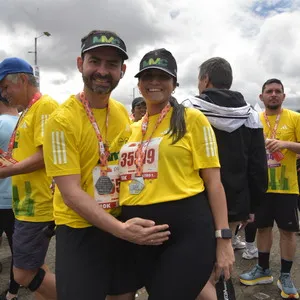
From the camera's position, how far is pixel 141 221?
1.64m

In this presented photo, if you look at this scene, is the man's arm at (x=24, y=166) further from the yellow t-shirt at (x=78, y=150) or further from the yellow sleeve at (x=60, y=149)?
the yellow sleeve at (x=60, y=149)

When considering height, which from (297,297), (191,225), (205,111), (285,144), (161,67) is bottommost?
(297,297)

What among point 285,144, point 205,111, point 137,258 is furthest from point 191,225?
point 285,144

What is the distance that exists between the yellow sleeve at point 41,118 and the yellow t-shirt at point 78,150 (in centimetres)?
67

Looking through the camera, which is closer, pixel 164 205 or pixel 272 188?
pixel 164 205

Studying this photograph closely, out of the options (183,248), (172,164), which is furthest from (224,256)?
(172,164)

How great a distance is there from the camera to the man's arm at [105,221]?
5.37 feet

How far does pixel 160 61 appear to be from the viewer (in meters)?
1.88

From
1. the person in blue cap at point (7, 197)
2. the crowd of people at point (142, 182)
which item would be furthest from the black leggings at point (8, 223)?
the crowd of people at point (142, 182)

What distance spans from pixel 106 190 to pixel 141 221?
312 mm

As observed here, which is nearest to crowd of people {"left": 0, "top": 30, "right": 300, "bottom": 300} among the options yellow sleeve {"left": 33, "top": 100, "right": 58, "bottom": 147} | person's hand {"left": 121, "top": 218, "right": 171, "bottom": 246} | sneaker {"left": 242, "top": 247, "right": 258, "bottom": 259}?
person's hand {"left": 121, "top": 218, "right": 171, "bottom": 246}

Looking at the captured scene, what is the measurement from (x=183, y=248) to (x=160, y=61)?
104cm

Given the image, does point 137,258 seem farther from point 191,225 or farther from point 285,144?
point 285,144

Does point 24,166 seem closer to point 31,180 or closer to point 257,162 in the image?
point 31,180
